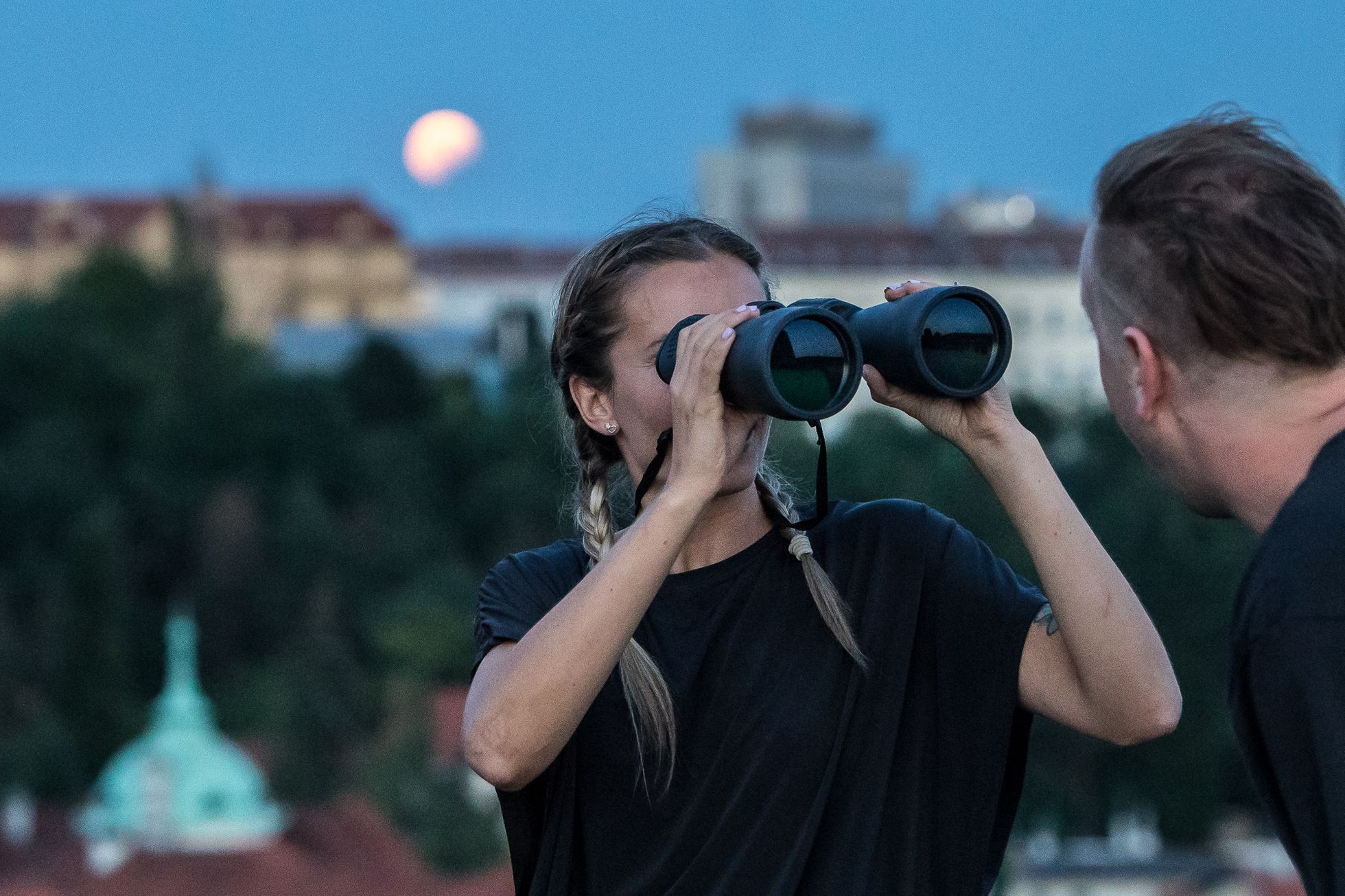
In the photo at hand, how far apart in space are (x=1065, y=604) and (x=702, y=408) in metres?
0.41

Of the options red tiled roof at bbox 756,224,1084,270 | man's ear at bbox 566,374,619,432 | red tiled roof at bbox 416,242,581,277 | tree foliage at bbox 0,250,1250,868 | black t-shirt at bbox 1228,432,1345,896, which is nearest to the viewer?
black t-shirt at bbox 1228,432,1345,896

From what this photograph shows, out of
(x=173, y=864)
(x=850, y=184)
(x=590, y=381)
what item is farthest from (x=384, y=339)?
(x=590, y=381)

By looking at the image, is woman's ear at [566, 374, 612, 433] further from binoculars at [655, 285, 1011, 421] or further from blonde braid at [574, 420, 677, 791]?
binoculars at [655, 285, 1011, 421]

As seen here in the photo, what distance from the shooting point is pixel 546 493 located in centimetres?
6106

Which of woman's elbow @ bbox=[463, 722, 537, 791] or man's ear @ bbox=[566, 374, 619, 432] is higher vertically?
man's ear @ bbox=[566, 374, 619, 432]

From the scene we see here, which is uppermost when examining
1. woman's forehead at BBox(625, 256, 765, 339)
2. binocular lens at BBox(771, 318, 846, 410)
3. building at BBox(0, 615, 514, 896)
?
woman's forehead at BBox(625, 256, 765, 339)

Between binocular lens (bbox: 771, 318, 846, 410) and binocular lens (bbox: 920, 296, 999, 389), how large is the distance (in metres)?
0.09

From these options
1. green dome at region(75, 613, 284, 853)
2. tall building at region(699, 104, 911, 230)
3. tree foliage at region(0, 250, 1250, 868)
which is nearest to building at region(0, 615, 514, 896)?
green dome at region(75, 613, 284, 853)

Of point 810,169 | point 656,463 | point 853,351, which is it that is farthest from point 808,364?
point 810,169

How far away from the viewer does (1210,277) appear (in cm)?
168

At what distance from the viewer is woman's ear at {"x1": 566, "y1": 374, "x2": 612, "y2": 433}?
236cm

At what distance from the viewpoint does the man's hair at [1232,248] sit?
1669 mm

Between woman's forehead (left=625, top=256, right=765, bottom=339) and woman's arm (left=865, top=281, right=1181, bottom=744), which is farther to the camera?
woman's forehead (left=625, top=256, right=765, bottom=339)

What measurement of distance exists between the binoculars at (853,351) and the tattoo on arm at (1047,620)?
250 mm
